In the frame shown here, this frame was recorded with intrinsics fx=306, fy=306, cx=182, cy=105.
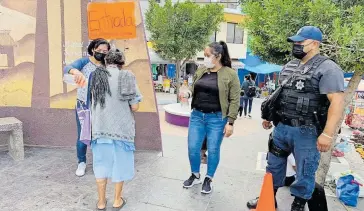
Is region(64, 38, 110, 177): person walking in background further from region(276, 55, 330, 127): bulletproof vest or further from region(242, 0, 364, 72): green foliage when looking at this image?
region(242, 0, 364, 72): green foliage

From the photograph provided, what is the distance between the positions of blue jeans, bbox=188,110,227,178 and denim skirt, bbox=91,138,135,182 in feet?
2.67

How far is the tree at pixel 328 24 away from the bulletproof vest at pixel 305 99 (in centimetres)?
44

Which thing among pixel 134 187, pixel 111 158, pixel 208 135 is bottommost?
pixel 134 187

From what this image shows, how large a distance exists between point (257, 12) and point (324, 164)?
208cm

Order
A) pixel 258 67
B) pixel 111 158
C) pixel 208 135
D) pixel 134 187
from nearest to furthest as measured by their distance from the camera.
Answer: pixel 111 158 → pixel 208 135 → pixel 134 187 → pixel 258 67

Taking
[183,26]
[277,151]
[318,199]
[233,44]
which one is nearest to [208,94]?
Answer: [277,151]

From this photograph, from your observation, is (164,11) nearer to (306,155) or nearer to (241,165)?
(241,165)

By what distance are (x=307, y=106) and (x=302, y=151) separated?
0.39 m

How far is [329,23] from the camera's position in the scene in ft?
10.2

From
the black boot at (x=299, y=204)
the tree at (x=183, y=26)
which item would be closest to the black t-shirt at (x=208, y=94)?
the black boot at (x=299, y=204)

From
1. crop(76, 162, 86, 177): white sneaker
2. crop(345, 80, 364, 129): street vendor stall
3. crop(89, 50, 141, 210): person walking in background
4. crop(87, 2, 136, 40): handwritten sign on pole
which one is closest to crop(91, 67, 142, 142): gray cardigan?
crop(89, 50, 141, 210): person walking in background

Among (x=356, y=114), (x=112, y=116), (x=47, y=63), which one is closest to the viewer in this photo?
(x=112, y=116)

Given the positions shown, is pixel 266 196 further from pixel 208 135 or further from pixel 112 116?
pixel 112 116

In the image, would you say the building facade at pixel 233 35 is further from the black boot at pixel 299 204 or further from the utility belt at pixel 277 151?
the black boot at pixel 299 204
